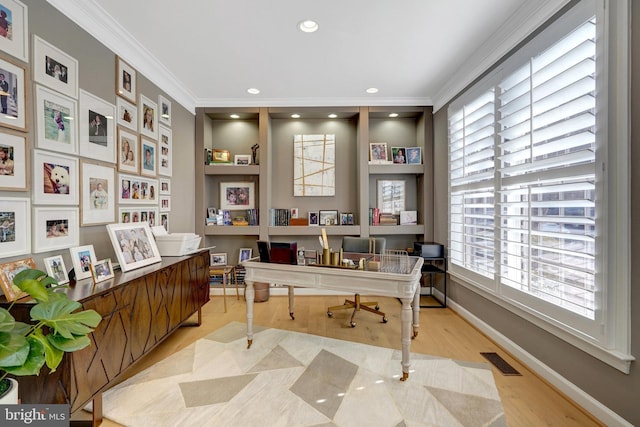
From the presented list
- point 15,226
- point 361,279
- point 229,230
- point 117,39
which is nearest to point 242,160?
point 229,230

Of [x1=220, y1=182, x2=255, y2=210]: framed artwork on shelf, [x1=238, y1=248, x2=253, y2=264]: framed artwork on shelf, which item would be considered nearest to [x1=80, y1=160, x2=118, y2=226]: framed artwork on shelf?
[x1=220, y1=182, x2=255, y2=210]: framed artwork on shelf

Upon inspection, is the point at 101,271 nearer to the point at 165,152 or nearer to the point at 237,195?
the point at 165,152

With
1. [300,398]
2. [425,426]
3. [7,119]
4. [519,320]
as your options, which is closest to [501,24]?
[519,320]

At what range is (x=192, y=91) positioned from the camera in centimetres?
387

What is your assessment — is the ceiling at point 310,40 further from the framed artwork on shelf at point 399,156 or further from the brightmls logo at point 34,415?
the brightmls logo at point 34,415

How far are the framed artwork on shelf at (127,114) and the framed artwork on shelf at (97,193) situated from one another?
1.61 ft

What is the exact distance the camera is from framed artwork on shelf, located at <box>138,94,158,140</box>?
2.97 meters

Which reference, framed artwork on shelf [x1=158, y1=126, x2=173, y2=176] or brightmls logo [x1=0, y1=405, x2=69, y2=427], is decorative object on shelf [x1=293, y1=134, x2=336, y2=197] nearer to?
framed artwork on shelf [x1=158, y1=126, x2=173, y2=176]

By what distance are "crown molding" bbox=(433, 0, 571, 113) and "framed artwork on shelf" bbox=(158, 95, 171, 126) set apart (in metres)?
3.50

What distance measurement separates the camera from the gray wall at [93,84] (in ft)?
6.13

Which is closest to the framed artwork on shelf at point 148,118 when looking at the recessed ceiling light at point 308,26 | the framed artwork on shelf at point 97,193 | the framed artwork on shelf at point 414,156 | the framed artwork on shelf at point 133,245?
the framed artwork on shelf at point 97,193

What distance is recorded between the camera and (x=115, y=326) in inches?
71.3

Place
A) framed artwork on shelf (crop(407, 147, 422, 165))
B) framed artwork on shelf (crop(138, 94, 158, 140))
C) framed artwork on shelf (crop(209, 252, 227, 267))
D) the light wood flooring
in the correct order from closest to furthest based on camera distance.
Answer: the light wood flooring < framed artwork on shelf (crop(138, 94, 158, 140)) < framed artwork on shelf (crop(407, 147, 422, 165)) < framed artwork on shelf (crop(209, 252, 227, 267))

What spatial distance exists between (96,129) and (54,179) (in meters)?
0.59
